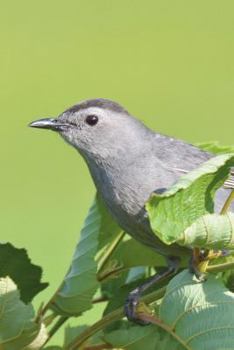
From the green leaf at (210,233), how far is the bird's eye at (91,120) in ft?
2.70

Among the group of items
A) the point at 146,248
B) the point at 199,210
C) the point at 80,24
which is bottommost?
the point at 146,248

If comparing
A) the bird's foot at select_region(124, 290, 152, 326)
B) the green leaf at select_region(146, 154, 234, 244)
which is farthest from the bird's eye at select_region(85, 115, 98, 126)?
the green leaf at select_region(146, 154, 234, 244)

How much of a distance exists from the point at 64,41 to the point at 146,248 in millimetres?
2576

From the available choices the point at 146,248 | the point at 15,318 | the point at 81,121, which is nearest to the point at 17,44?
the point at 81,121

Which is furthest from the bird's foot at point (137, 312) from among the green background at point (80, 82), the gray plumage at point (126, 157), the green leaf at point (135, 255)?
the green background at point (80, 82)

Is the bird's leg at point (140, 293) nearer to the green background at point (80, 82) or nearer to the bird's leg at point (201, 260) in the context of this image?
the bird's leg at point (201, 260)

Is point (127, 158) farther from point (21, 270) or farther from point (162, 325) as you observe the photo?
point (162, 325)

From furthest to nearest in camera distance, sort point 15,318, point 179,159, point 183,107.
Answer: point 183,107 → point 179,159 → point 15,318

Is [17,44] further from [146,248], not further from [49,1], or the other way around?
[146,248]

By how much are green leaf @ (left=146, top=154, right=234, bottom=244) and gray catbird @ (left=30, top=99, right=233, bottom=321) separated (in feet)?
1.33

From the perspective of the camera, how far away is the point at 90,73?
3906 mm

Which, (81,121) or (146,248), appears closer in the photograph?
(146,248)

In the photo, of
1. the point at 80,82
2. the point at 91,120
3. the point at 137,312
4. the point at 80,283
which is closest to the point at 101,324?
the point at 137,312

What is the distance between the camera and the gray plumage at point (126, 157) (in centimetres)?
172
